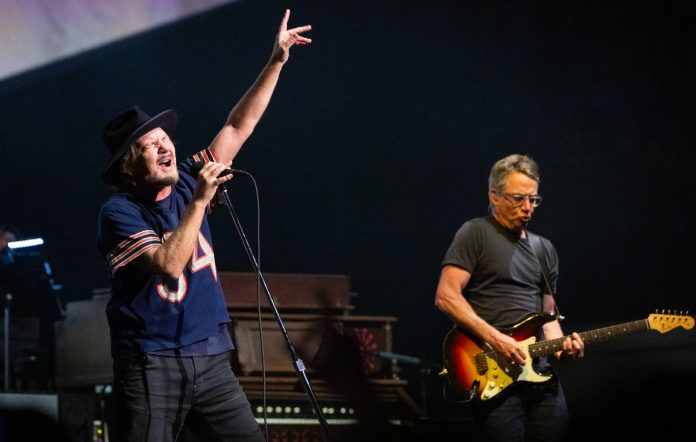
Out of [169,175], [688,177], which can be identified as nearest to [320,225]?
[688,177]

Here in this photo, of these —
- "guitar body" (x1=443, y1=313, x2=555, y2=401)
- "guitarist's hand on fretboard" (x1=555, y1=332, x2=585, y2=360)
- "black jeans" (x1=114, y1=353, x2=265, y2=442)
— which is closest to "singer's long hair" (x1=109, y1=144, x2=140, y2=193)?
"black jeans" (x1=114, y1=353, x2=265, y2=442)

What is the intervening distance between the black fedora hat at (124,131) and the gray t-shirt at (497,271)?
1.80 meters

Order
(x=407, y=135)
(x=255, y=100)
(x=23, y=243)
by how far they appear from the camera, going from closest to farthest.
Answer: (x=255, y=100) < (x=23, y=243) < (x=407, y=135)

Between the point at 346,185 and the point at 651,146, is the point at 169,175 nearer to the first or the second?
the point at 346,185

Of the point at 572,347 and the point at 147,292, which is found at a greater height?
the point at 147,292

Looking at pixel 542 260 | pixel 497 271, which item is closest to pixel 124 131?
pixel 497 271

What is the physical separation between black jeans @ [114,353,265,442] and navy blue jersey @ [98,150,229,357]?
0.07 metres

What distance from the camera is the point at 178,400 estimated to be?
3.03 m

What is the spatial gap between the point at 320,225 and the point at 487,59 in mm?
2028

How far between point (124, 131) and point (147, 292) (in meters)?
0.67

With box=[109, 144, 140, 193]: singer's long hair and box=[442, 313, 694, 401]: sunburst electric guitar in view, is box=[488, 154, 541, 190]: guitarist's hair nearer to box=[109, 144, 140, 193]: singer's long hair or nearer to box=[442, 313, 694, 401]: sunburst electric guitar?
box=[442, 313, 694, 401]: sunburst electric guitar

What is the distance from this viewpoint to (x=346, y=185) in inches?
Answer: 290

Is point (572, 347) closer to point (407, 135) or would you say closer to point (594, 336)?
point (594, 336)

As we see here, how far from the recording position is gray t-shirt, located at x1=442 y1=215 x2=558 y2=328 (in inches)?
171
